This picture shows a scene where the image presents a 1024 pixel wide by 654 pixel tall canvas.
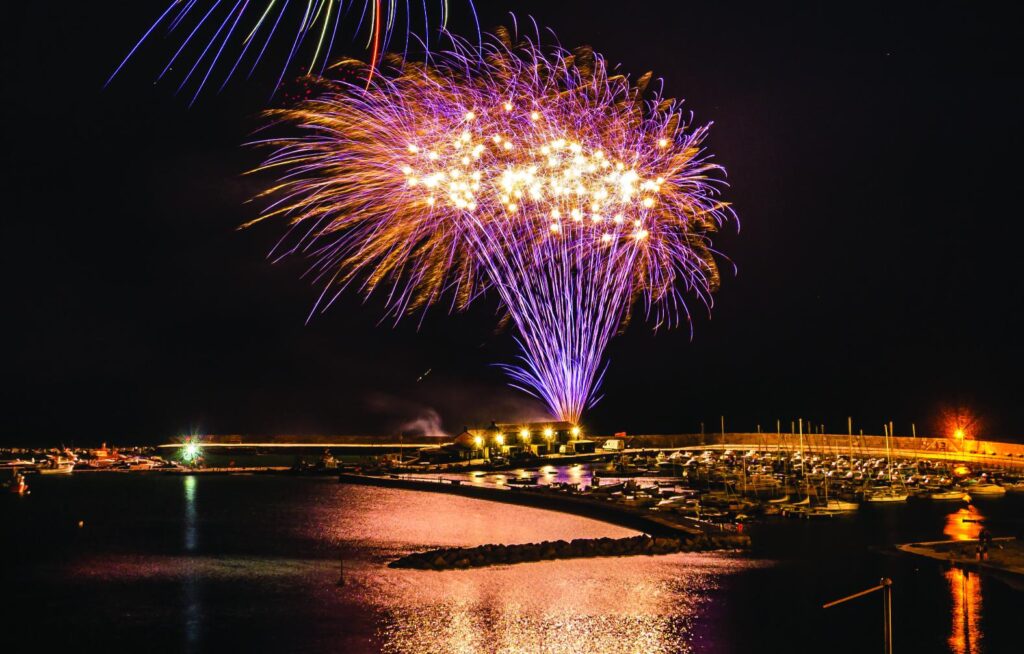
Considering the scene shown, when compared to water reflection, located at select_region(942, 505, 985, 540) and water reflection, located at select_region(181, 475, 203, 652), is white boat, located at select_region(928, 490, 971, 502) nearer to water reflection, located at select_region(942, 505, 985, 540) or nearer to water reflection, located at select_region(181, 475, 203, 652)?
water reflection, located at select_region(942, 505, 985, 540)

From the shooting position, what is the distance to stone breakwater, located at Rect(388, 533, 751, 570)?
28.3m

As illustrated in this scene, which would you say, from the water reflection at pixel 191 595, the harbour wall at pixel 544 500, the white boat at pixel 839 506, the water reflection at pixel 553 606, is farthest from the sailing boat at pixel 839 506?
the water reflection at pixel 191 595

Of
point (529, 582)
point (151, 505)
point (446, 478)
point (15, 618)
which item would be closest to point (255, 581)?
point (15, 618)

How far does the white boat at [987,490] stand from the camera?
4828cm

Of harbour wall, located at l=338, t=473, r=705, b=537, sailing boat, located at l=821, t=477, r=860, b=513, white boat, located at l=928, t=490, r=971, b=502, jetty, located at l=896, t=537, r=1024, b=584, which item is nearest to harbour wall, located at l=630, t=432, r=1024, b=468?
white boat, located at l=928, t=490, r=971, b=502

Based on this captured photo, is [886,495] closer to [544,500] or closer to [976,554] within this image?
[544,500]

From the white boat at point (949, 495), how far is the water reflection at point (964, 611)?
21210mm

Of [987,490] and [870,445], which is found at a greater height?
[870,445]

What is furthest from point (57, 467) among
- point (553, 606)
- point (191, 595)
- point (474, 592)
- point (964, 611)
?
point (964, 611)

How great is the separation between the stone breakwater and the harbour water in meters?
0.64

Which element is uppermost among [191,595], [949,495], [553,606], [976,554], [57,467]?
[976,554]

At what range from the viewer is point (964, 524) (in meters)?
37.8

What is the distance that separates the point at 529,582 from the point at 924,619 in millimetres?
9457

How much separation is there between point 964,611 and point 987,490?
1141 inches
